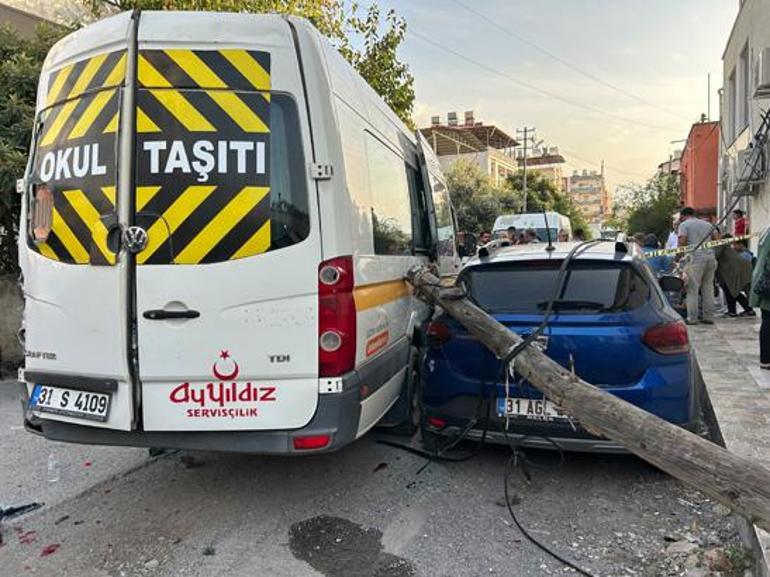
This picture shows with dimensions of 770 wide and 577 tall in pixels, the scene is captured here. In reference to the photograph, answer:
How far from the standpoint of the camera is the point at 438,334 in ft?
14.5

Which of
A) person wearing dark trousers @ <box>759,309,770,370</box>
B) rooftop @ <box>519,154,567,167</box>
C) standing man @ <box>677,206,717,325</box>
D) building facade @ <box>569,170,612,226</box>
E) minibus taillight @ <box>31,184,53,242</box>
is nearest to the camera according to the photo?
minibus taillight @ <box>31,184,53,242</box>

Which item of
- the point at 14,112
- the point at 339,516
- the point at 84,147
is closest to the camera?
the point at 84,147

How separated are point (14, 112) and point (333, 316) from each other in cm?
605

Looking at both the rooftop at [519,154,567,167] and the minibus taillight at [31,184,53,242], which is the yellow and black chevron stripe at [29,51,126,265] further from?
the rooftop at [519,154,567,167]

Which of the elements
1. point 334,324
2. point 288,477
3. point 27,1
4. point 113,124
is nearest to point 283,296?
point 334,324

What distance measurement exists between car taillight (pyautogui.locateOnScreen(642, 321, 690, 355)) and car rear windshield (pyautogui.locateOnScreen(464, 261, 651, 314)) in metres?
0.20

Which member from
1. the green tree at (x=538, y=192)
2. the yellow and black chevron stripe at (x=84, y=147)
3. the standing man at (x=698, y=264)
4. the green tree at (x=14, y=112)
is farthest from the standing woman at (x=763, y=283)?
the green tree at (x=538, y=192)

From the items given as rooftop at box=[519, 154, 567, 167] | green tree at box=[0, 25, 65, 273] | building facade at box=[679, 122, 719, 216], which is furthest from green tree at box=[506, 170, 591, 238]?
green tree at box=[0, 25, 65, 273]

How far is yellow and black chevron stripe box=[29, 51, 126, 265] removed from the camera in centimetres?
329

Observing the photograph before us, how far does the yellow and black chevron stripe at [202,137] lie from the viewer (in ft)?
10.6

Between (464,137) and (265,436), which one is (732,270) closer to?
(265,436)

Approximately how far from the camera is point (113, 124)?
129 inches

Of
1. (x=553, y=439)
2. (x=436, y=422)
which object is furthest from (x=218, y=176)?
(x=553, y=439)

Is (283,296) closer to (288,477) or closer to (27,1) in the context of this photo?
(288,477)
